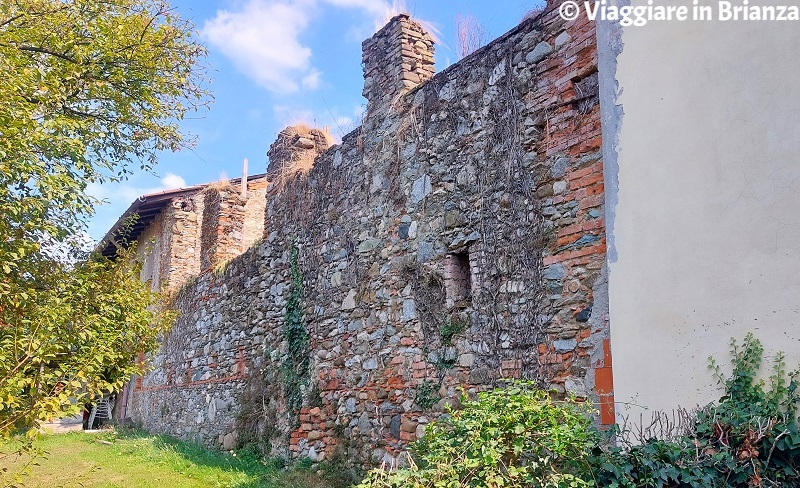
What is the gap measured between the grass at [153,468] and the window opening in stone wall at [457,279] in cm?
251

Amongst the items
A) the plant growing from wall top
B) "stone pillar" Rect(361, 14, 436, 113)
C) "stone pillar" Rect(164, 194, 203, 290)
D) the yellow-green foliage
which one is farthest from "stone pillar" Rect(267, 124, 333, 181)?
"stone pillar" Rect(164, 194, 203, 290)

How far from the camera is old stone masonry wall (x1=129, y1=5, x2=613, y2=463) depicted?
16.0ft

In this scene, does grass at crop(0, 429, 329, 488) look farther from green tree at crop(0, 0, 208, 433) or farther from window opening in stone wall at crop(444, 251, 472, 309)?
window opening in stone wall at crop(444, 251, 472, 309)

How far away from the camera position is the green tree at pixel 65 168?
478 cm

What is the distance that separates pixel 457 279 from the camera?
591 cm

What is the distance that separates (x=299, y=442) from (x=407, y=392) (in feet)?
7.08

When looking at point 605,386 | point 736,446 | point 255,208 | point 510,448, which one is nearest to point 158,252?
point 255,208

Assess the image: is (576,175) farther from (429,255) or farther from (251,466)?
(251,466)

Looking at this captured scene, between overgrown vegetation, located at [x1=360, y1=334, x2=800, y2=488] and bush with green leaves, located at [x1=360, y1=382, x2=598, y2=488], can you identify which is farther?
bush with green leaves, located at [x1=360, y1=382, x2=598, y2=488]

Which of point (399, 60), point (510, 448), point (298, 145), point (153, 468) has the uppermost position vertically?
point (399, 60)

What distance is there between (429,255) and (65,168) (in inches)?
122

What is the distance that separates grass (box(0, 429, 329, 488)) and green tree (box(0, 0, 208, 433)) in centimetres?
94

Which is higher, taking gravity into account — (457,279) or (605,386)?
(457,279)

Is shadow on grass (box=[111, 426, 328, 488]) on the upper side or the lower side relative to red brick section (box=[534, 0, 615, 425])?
lower
